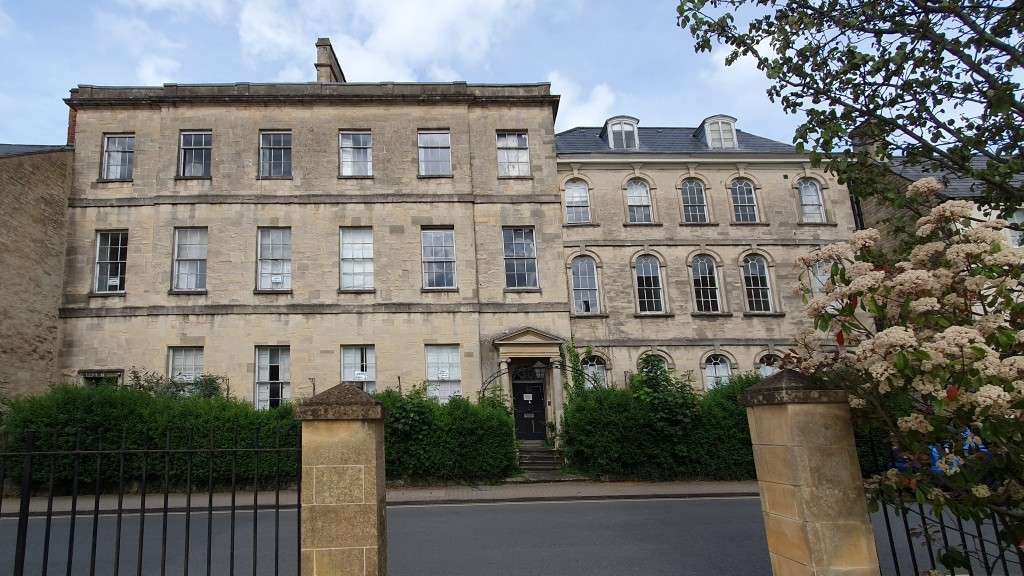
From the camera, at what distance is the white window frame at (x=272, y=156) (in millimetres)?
21031

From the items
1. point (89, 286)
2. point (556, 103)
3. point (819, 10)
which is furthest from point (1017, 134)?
point (89, 286)

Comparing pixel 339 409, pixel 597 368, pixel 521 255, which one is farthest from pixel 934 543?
pixel 521 255

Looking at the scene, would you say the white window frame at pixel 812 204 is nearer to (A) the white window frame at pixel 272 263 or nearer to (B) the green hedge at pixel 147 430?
(A) the white window frame at pixel 272 263

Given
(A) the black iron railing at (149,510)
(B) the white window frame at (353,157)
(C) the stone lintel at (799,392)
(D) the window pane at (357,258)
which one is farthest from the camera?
(B) the white window frame at (353,157)

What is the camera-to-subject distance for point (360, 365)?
19641 mm

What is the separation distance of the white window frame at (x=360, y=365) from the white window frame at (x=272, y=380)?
1.73 meters

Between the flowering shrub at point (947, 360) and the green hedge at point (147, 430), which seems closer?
the flowering shrub at point (947, 360)

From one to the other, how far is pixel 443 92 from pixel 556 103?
4225 mm

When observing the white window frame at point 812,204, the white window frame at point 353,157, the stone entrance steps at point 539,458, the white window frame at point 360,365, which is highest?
the white window frame at point 353,157

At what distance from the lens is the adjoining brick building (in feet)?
64.1

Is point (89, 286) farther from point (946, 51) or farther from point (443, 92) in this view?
point (946, 51)

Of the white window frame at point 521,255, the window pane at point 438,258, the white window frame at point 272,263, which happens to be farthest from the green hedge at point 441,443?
the white window frame at point 272,263

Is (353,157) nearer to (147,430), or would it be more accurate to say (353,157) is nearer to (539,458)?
(147,430)

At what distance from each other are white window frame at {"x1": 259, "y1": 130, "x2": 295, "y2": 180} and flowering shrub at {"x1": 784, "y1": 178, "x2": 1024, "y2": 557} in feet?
65.2
